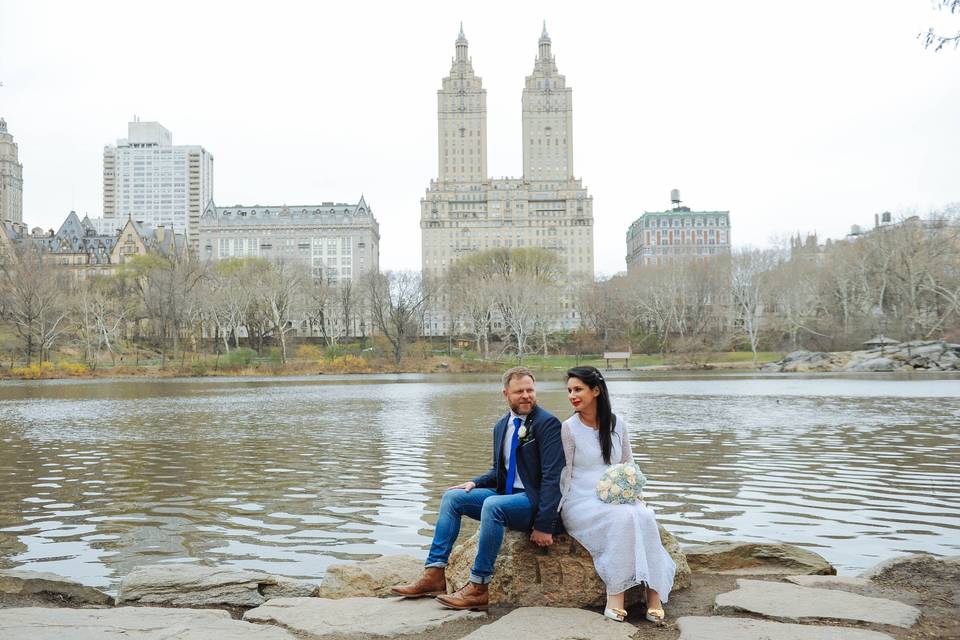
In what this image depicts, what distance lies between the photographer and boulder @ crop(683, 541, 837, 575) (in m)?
6.79

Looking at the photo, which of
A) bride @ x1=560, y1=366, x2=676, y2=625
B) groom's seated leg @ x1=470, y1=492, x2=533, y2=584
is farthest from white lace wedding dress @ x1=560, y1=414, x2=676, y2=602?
groom's seated leg @ x1=470, y1=492, x2=533, y2=584

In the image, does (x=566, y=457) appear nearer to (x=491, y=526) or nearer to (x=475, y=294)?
(x=491, y=526)

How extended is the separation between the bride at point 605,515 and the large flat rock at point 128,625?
2.23 metres

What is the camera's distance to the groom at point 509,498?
5656 millimetres

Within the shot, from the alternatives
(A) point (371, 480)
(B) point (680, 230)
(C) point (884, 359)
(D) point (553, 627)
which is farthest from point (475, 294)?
(B) point (680, 230)

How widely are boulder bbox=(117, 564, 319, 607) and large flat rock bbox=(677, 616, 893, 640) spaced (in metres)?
3.31

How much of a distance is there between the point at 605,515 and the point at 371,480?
7.76m

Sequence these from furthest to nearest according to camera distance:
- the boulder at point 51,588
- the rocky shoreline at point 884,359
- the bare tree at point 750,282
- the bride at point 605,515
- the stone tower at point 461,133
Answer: the stone tower at point 461,133 → the bare tree at point 750,282 → the rocky shoreline at point 884,359 → the boulder at point 51,588 → the bride at point 605,515

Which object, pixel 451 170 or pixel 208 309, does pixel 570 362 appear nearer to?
pixel 208 309

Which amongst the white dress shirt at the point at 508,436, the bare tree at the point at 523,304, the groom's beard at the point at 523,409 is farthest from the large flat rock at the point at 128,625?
the bare tree at the point at 523,304

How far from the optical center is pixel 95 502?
1109 centimetres

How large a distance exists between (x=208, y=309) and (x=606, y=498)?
236 feet

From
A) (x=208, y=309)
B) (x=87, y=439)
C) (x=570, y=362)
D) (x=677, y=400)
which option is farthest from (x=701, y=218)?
(x=87, y=439)

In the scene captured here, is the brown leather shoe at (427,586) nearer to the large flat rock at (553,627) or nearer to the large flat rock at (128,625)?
the large flat rock at (553,627)
